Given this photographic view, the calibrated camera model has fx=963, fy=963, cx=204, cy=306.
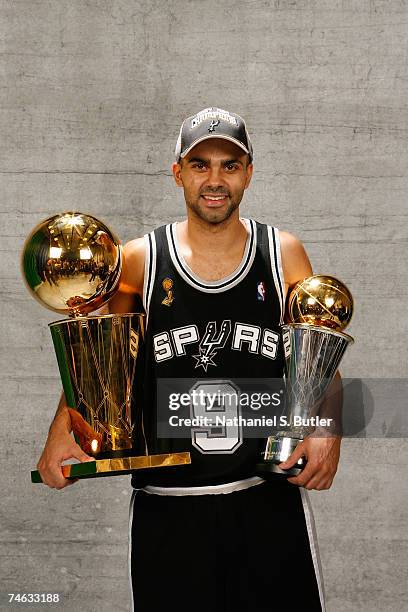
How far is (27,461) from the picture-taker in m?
3.14

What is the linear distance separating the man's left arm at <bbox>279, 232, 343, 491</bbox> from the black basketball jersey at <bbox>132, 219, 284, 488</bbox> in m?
0.04

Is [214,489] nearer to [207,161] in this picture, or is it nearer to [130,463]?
[130,463]

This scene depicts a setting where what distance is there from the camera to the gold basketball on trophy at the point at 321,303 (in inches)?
81.4

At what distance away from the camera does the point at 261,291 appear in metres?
2.16

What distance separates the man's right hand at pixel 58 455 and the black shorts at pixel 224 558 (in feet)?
0.71

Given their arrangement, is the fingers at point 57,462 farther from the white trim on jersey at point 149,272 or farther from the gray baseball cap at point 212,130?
the gray baseball cap at point 212,130

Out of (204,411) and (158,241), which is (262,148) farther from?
(204,411)

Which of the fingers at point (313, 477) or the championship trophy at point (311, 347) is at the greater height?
the championship trophy at point (311, 347)

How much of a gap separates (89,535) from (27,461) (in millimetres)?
316

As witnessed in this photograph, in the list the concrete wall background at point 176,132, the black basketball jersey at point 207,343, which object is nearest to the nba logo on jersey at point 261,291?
the black basketball jersey at point 207,343

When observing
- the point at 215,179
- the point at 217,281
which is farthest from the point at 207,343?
the point at 215,179

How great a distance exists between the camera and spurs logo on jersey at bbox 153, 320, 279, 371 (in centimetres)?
211

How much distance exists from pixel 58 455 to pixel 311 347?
589 mm

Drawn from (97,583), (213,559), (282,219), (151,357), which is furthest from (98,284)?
(97,583)
